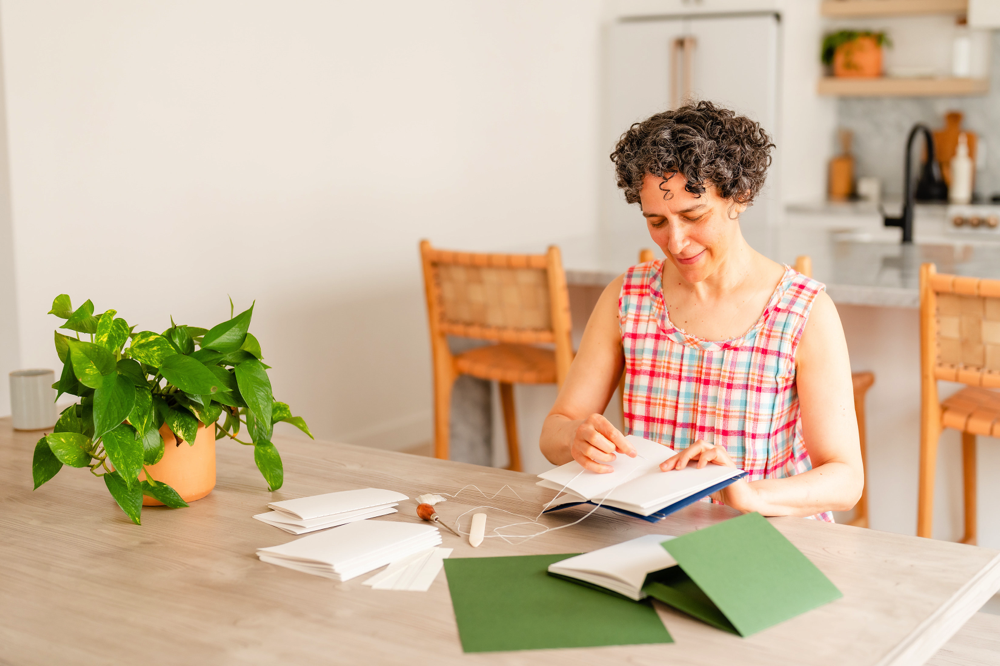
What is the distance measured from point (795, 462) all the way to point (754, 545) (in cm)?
58

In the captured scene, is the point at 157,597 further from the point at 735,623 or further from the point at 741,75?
the point at 741,75

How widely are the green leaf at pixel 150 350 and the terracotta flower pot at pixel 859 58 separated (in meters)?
4.24

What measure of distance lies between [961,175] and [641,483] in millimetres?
3994

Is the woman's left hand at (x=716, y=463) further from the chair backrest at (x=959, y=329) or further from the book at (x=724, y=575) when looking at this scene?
the chair backrest at (x=959, y=329)

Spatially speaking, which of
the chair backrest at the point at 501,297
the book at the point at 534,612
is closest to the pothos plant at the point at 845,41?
the chair backrest at the point at 501,297

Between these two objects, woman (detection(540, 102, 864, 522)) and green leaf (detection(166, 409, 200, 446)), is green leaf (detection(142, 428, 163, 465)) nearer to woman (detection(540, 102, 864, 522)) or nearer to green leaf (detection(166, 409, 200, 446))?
green leaf (detection(166, 409, 200, 446))

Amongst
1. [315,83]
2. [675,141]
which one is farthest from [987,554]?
[315,83]

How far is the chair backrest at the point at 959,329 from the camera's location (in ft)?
6.72

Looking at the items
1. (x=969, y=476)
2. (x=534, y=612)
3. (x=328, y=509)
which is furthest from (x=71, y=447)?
(x=969, y=476)

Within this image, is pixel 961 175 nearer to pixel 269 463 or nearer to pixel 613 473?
pixel 613 473

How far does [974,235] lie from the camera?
13.5ft

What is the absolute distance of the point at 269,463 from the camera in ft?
4.38

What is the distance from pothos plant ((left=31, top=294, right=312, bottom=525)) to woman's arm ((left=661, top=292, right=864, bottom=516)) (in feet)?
2.02

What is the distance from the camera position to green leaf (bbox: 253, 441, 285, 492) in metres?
1.33
